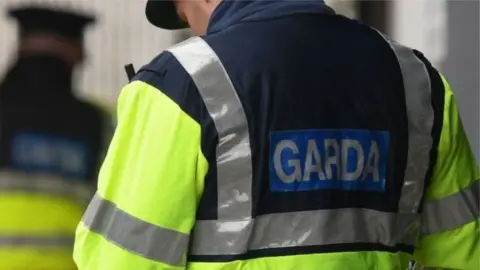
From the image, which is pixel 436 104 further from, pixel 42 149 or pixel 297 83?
pixel 42 149

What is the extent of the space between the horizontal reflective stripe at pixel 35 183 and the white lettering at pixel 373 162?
0.48m

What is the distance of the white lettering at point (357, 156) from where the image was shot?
2.86 feet

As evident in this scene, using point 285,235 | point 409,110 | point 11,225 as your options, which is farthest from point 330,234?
point 11,225

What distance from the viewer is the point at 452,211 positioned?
0.99 m

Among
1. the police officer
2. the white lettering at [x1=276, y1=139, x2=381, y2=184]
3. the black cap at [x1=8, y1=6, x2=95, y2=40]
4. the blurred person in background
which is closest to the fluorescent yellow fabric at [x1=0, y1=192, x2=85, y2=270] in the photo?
the blurred person in background

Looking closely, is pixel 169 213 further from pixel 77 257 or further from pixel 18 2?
pixel 18 2

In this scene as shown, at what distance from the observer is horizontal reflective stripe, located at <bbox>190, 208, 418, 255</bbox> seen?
2.70 feet

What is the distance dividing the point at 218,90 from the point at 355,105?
17 centimetres

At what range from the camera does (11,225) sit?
1139mm

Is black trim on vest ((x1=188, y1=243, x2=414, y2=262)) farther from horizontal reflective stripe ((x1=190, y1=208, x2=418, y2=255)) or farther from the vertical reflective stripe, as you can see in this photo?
the vertical reflective stripe

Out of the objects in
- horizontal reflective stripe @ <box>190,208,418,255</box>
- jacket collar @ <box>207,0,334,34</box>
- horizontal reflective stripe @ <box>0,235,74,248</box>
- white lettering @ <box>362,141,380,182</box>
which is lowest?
horizontal reflective stripe @ <box>0,235,74,248</box>

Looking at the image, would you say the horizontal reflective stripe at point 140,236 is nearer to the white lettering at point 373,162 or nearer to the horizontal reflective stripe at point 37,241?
the white lettering at point 373,162

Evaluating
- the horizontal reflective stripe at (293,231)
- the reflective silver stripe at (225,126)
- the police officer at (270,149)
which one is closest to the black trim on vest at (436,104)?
the police officer at (270,149)

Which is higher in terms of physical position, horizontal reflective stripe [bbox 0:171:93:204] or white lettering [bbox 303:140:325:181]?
white lettering [bbox 303:140:325:181]
